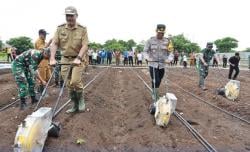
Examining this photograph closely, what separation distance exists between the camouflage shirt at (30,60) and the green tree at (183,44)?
305 feet

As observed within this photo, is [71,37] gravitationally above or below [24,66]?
above

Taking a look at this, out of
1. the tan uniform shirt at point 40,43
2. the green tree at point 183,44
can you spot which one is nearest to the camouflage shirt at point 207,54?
the tan uniform shirt at point 40,43

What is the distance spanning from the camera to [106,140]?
23.5ft

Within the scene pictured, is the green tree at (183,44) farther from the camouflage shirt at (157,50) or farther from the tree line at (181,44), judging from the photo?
the camouflage shirt at (157,50)

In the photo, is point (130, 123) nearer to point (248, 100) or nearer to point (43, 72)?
point (43, 72)

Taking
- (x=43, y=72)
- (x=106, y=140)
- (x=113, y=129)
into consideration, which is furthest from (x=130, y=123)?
(x=43, y=72)

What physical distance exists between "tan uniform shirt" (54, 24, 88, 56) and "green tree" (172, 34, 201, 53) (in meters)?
93.6

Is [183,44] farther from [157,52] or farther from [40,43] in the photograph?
[157,52]

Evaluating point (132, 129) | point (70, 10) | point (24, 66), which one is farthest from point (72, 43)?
point (132, 129)

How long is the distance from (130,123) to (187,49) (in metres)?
100

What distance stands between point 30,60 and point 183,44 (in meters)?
102

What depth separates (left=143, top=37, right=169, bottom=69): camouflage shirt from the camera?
9.89 metres

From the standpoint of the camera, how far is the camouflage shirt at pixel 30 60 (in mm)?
9180

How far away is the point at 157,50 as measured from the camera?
9.92 metres
